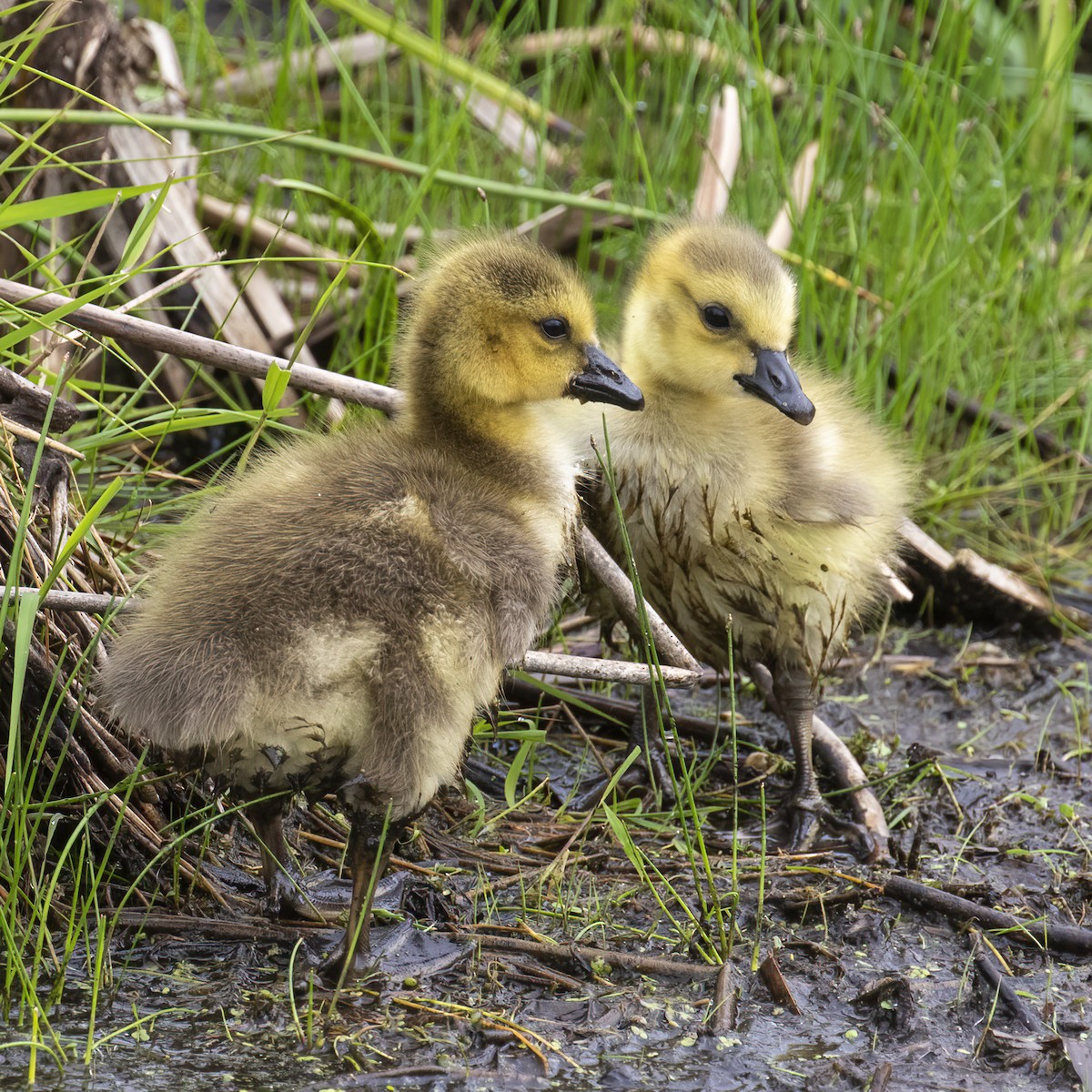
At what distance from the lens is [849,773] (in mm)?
3238

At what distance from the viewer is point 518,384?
262cm

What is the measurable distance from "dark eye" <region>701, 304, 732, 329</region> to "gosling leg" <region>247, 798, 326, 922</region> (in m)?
1.39

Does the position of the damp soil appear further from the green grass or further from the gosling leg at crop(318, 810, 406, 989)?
the green grass

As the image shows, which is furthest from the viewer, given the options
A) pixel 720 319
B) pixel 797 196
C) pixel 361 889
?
pixel 797 196

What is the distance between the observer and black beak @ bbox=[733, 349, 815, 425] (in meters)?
2.98

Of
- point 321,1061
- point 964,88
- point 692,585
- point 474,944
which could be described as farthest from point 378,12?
point 321,1061

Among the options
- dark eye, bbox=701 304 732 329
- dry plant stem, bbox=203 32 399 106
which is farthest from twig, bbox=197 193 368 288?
dark eye, bbox=701 304 732 329

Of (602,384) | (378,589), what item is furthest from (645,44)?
(378,589)

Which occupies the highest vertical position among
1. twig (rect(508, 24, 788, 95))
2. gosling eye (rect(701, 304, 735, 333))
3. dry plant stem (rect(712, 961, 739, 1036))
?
twig (rect(508, 24, 788, 95))

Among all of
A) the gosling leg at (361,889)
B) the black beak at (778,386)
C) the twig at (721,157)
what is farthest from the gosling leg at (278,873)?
the twig at (721,157)

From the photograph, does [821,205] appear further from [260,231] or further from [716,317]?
[260,231]

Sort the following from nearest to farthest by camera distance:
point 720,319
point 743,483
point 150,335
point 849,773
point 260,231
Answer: point 150,335
point 743,483
point 720,319
point 849,773
point 260,231

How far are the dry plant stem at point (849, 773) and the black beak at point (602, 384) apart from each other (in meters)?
0.93

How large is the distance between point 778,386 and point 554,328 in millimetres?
607
